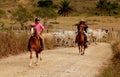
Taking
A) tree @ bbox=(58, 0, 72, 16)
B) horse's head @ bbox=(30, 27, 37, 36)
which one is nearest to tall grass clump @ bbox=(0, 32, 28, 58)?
horse's head @ bbox=(30, 27, 37, 36)

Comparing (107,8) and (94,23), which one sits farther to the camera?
(107,8)

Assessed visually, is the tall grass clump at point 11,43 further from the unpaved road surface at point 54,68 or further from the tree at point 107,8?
the tree at point 107,8

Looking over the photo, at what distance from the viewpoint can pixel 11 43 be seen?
27531 mm

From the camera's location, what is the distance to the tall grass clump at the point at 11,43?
2656 cm

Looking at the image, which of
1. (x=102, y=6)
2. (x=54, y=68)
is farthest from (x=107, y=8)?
(x=54, y=68)

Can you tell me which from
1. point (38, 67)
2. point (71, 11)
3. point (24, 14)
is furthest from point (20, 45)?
point (71, 11)

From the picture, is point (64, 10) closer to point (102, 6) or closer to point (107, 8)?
point (107, 8)

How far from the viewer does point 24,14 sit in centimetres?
7750

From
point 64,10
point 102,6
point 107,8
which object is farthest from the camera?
point 102,6

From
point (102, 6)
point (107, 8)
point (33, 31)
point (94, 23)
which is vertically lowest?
point (94, 23)

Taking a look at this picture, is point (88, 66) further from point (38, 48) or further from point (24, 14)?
point (24, 14)

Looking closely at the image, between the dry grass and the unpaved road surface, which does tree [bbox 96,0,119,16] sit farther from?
Result: the unpaved road surface

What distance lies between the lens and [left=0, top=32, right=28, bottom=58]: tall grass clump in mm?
26562

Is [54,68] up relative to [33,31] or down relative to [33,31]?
down
